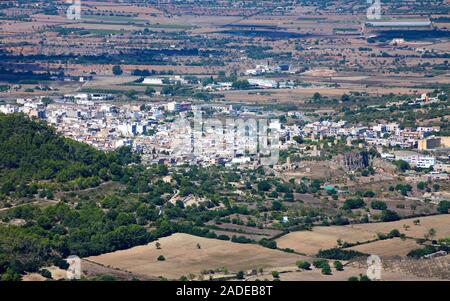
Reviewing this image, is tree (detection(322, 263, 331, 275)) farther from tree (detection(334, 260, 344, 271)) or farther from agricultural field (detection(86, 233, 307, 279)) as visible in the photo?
agricultural field (detection(86, 233, 307, 279))

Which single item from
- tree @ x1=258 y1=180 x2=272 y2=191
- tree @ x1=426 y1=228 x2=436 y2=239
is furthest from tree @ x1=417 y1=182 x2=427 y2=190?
tree @ x1=426 y1=228 x2=436 y2=239

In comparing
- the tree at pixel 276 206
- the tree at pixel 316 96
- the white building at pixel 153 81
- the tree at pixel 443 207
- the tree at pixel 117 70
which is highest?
the tree at pixel 276 206

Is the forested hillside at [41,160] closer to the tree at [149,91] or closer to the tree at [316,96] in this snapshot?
the tree at [316,96]

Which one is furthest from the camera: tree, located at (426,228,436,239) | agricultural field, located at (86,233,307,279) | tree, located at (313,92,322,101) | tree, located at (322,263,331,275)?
tree, located at (313,92,322,101)

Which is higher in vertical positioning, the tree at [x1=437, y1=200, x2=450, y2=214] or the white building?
the tree at [x1=437, y1=200, x2=450, y2=214]

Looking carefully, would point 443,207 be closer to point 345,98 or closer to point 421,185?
point 421,185

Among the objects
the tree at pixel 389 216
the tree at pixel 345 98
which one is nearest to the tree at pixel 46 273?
the tree at pixel 389 216

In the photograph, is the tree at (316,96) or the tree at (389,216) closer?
the tree at (389,216)

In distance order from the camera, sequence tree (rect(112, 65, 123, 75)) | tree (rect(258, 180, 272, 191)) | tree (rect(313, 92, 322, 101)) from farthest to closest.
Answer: tree (rect(112, 65, 123, 75)), tree (rect(313, 92, 322, 101)), tree (rect(258, 180, 272, 191))

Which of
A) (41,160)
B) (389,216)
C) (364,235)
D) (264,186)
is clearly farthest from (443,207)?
(41,160)

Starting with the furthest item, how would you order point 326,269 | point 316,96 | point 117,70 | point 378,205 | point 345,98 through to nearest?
point 117,70 → point 316,96 → point 345,98 → point 378,205 → point 326,269

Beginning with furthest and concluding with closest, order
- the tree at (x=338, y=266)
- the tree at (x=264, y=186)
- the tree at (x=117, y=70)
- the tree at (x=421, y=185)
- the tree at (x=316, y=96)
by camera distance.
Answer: the tree at (x=117, y=70) → the tree at (x=316, y=96) → the tree at (x=421, y=185) → the tree at (x=264, y=186) → the tree at (x=338, y=266)

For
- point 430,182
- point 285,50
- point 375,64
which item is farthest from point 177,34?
point 430,182
